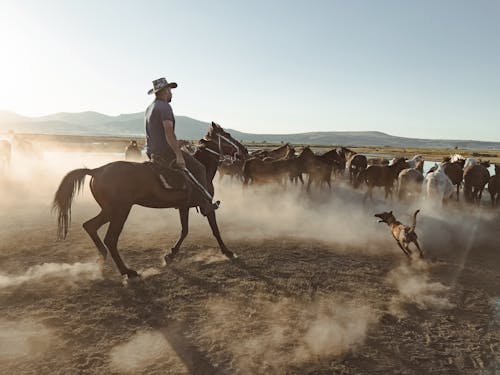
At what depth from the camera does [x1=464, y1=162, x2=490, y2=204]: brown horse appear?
17.0 metres

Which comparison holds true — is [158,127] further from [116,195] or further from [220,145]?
[220,145]

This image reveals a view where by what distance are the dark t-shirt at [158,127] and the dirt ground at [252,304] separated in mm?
2373

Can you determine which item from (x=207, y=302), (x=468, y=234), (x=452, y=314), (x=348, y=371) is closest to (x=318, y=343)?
(x=348, y=371)

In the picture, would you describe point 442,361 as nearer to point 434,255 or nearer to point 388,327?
point 388,327

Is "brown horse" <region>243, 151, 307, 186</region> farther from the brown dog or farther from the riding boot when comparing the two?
the riding boot

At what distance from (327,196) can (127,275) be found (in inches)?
544

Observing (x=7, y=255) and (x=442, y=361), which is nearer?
(x=442, y=361)

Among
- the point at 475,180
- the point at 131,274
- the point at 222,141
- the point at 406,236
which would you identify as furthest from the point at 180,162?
the point at 475,180

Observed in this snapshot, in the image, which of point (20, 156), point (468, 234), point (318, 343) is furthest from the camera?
Result: point (20, 156)

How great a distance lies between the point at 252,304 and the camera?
582cm

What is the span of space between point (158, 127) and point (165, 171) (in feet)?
2.87

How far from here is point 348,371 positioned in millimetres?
4184

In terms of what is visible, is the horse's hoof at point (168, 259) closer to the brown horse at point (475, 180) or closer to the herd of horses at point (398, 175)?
the herd of horses at point (398, 175)

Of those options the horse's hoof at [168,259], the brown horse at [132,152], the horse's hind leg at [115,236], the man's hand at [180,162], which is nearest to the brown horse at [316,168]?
the brown horse at [132,152]
